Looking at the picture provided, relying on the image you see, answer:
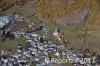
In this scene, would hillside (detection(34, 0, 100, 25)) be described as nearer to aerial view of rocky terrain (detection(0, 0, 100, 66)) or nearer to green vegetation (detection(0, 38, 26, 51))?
aerial view of rocky terrain (detection(0, 0, 100, 66))

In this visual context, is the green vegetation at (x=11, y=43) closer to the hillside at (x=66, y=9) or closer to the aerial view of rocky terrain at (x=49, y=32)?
the aerial view of rocky terrain at (x=49, y=32)

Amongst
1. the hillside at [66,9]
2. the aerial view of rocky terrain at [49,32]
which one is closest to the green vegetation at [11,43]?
the aerial view of rocky terrain at [49,32]

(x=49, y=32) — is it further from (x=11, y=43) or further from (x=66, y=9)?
(x=66, y=9)

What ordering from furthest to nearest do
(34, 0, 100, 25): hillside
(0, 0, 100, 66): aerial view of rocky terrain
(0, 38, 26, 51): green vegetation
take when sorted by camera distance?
(34, 0, 100, 25): hillside < (0, 38, 26, 51): green vegetation < (0, 0, 100, 66): aerial view of rocky terrain

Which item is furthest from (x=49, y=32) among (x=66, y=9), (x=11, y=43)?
(x=66, y=9)

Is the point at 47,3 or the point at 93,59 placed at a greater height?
the point at 47,3

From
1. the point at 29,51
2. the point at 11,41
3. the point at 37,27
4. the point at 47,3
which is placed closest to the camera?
the point at 29,51

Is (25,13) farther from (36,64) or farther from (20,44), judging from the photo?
(36,64)

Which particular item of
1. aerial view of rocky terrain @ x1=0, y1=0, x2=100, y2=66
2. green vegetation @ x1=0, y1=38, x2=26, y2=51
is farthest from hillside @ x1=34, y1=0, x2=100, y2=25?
green vegetation @ x1=0, y1=38, x2=26, y2=51

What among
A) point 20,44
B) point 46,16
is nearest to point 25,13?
point 46,16
